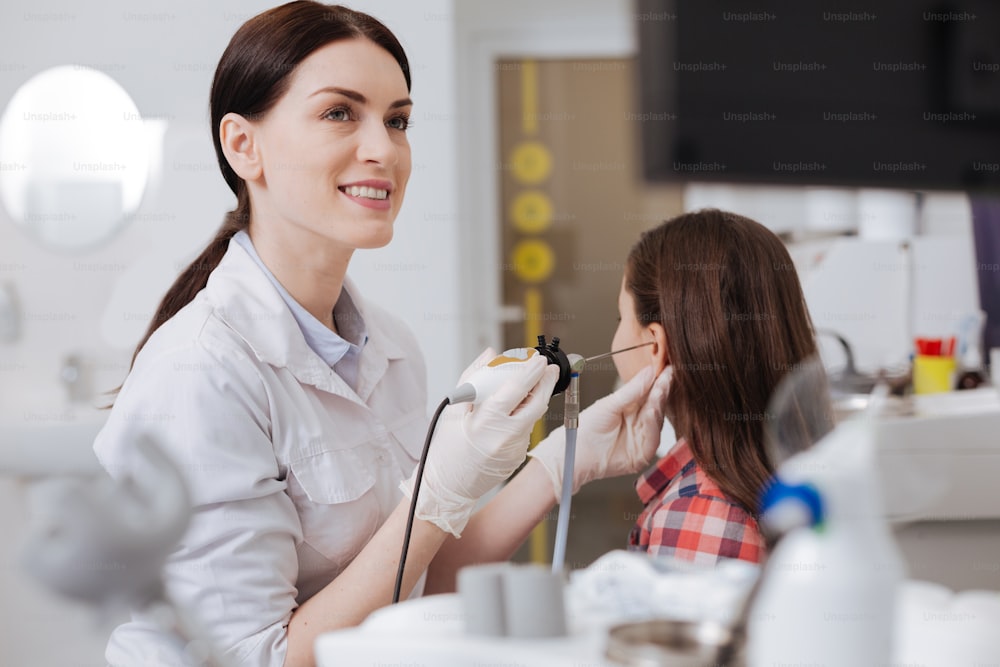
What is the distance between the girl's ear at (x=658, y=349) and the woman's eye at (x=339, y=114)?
50cm

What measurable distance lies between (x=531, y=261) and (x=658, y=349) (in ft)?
6.24

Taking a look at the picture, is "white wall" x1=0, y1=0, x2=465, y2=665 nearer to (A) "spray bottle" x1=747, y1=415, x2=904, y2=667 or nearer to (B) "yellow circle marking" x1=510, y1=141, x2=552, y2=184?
(B) "yellow circle marking" x1=510, y1=141, x2=552, y2=184

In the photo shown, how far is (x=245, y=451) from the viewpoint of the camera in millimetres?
1054

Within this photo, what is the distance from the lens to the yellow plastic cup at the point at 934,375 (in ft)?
6.16

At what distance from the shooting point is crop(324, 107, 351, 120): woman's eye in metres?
1.23

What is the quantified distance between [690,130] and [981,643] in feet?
5.38

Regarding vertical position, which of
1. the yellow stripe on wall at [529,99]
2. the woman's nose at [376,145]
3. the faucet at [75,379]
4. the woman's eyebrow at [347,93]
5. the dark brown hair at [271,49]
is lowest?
the faucet at [75,379]

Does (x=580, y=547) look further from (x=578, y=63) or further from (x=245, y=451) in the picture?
(x=245, y=451)

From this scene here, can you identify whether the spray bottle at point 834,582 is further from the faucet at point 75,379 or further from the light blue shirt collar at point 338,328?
the faucet at point 75,379

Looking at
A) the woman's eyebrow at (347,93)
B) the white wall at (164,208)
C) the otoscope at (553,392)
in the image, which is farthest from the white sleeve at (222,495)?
the white wall at (164,208)

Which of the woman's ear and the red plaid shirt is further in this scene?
the woman's ear

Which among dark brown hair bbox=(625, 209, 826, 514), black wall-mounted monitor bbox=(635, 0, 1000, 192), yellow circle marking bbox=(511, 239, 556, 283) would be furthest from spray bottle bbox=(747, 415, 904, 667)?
yellow circle marking bbox=(511, 239, 556, 283)

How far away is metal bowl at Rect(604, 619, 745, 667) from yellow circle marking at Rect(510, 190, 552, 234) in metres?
2.63

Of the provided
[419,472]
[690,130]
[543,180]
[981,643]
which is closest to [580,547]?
[543,180]
